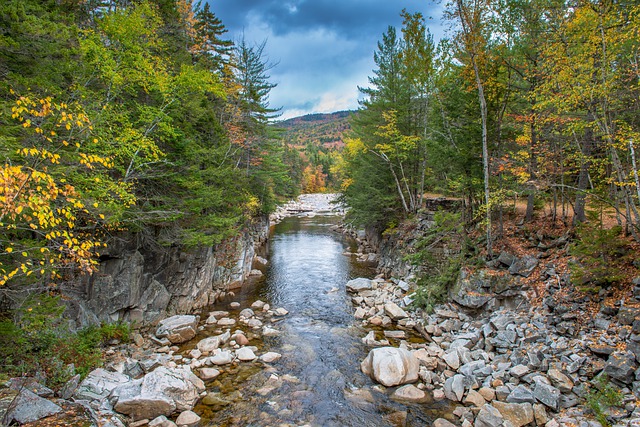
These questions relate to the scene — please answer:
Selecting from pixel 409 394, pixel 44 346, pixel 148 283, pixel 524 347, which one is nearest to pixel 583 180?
pixel 524 347

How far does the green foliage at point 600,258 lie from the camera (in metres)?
8.23

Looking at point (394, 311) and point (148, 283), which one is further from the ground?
point (148, 283)

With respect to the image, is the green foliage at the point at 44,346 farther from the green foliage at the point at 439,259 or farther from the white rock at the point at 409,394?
the green foliage at the point at 439,259

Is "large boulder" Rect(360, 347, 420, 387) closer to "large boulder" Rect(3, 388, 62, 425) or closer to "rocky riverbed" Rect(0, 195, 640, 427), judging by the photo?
"rocky riverbed" Rect(0, 195, 640, 427)

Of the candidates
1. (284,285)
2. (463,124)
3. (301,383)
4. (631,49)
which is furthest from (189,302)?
(631,49)

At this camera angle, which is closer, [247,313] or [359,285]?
[247,313]

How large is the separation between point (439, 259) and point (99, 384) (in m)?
13.7

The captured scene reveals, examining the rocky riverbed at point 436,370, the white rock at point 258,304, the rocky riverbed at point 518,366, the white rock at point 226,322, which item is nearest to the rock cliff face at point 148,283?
the rocky riverbed at point 436,370

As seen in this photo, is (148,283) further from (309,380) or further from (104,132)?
(309,380)

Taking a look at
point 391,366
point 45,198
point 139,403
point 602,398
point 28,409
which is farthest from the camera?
point 391,366

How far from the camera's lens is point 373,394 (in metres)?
8.56

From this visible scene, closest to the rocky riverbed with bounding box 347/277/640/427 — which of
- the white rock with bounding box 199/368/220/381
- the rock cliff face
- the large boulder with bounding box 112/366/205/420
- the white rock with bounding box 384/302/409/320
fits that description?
the white rock with bounding box 384/302/409/320

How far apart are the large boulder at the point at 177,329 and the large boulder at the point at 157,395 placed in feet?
10.0

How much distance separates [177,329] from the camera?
39.2 feet
